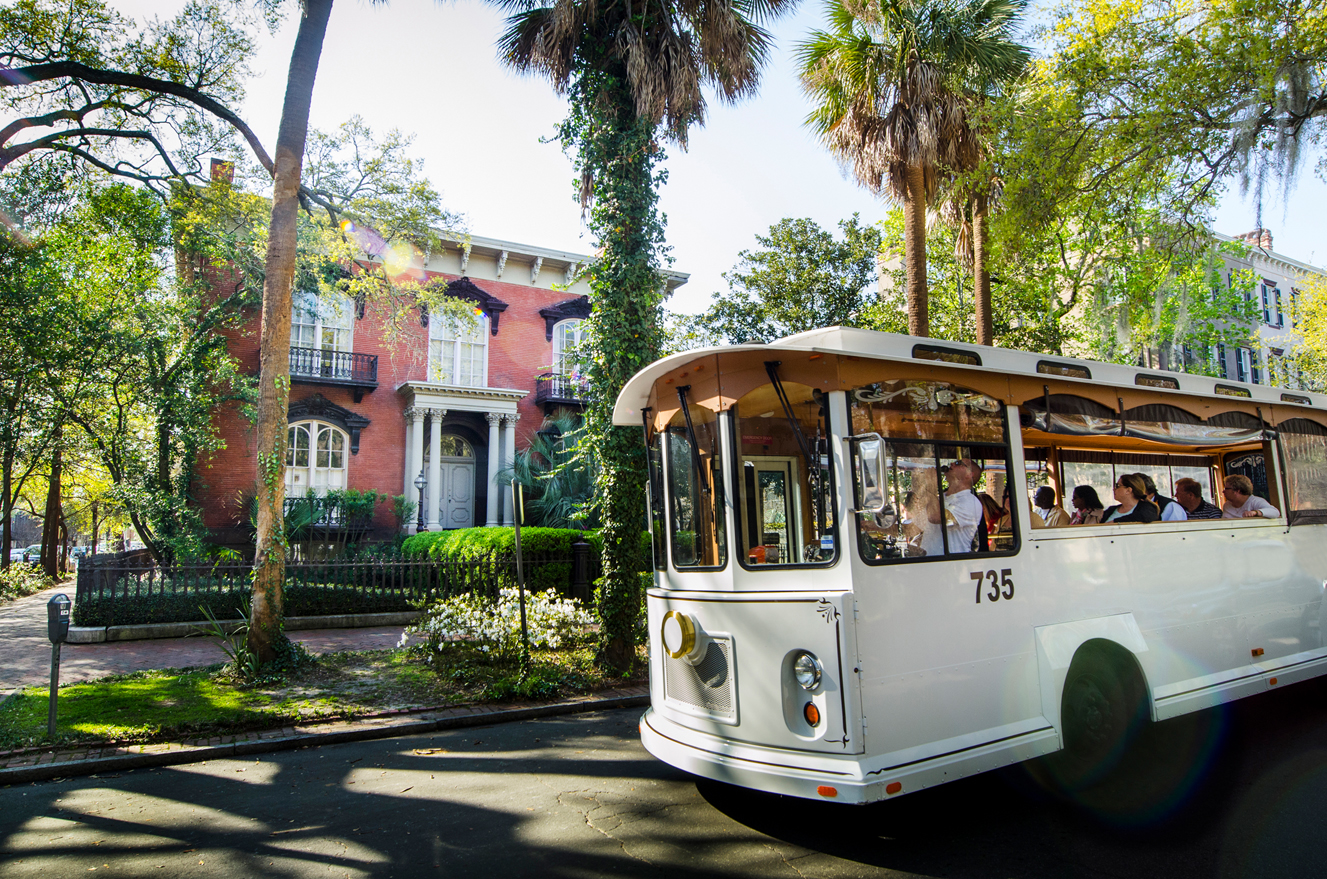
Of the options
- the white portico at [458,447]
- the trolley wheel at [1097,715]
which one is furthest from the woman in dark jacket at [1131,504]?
the white portico at [458,447]

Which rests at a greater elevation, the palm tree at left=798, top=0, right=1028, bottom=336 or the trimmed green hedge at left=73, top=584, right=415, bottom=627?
the palm tree at left=798, top=0, right=1028, bottom=336

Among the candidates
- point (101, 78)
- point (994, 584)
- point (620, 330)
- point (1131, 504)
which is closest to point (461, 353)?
point (101, 78)

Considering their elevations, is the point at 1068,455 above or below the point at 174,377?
below

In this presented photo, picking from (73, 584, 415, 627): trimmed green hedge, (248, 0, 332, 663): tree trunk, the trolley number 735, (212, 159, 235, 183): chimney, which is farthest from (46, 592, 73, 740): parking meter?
(212, 159, 235, 183): chimney

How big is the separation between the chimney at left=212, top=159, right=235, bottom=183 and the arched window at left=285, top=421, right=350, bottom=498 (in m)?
9.00

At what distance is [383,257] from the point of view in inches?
717

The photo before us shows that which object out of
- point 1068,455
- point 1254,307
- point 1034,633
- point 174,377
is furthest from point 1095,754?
point 1254,307

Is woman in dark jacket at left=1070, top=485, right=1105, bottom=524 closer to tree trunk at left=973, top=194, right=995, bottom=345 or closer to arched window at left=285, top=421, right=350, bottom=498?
tree trunk at left=973, top=194, right=995, bottom=345

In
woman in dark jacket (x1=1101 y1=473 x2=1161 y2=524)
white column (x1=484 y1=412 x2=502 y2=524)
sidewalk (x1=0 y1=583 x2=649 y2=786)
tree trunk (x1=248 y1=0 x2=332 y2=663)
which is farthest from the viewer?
white column (x1=484 y1=412 x2=502 y2=524)

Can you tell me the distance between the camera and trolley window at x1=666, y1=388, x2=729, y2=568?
15.3 ft

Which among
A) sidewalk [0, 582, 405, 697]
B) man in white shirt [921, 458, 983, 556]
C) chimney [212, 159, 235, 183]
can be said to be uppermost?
chimney [212, 159, 235, 183]

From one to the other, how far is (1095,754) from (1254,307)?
26.4m

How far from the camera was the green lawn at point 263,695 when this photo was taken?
6.81 meters

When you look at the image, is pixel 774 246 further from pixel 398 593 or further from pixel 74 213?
pixel 74 213
